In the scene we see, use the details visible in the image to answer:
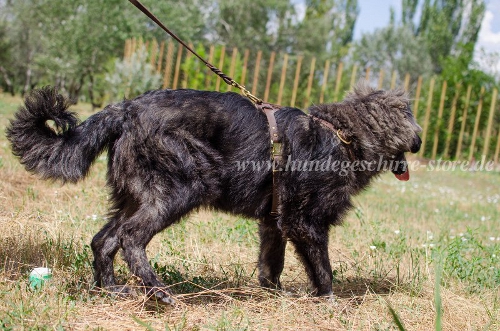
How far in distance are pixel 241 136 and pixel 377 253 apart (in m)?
2.15

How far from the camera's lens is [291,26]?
118 ft

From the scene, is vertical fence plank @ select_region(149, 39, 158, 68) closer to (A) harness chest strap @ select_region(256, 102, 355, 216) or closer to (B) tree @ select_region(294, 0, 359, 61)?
(A) harness chest strap @ select_region(256, 102, 355, 216)

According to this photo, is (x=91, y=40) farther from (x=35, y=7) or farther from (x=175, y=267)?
(x=175, y=267)

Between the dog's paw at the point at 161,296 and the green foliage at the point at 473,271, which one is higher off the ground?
the green foliage at the point at 473,271

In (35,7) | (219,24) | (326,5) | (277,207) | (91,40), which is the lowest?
(277,207)

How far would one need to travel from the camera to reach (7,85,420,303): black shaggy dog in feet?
9.89

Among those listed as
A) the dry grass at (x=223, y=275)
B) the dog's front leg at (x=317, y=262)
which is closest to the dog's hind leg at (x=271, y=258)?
the dry grass at (x=223, y=275)

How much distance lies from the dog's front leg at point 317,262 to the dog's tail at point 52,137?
1.62 meters

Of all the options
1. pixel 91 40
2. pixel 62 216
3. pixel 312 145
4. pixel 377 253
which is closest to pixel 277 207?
pixel 312 145

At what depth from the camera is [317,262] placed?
11.2ft

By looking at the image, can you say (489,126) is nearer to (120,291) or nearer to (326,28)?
(120,291)

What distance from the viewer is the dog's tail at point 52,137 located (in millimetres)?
2992

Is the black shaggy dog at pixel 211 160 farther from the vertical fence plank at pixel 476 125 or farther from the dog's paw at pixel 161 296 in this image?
the vertical fence plank at pixel 476 125

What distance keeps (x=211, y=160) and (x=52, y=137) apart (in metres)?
1.06
